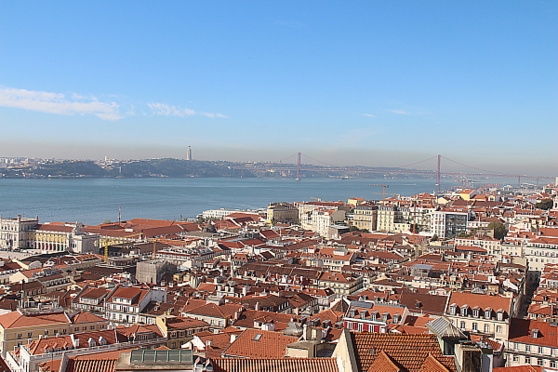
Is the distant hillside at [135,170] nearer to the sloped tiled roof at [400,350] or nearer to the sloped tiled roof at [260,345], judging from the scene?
the sloped tiled roof at [260,345]

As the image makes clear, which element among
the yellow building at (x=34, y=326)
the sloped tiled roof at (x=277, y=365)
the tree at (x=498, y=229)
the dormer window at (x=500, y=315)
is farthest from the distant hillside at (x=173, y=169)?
the sloped tiled roof at (x=277, y=365)

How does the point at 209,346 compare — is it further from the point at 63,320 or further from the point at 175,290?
the point at 175,290

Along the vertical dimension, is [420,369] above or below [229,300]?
above

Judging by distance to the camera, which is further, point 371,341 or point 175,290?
point 175,290

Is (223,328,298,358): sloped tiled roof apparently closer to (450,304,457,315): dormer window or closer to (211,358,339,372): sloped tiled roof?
(211,358,339,372): sloped tiled roof

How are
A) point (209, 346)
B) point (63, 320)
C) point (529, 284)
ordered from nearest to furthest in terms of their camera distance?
point (209, 346) → point (63, 320) → point (529, 284)

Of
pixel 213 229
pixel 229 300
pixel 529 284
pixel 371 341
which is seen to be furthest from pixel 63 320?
pixel 213 229
